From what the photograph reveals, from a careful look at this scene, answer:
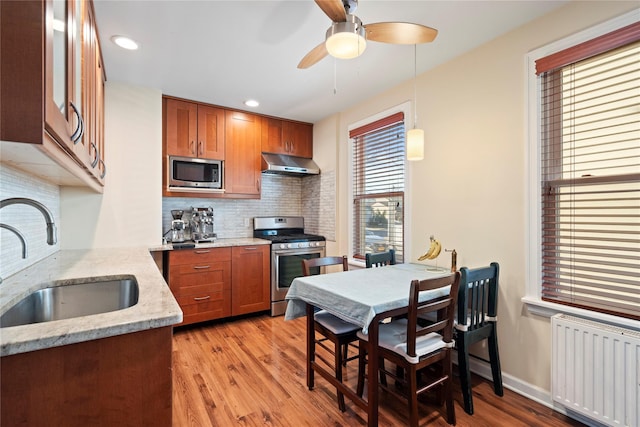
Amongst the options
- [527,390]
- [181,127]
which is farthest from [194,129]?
[527,390]

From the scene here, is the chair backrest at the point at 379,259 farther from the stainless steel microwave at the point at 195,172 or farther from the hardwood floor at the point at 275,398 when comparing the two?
the stainless steel microwave at the point at 195,172

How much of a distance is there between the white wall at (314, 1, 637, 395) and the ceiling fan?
0.78 meters

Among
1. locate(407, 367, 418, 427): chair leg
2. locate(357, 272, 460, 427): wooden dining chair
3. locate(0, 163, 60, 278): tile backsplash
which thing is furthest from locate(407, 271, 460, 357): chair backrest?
locate(0, 163, 60, 278): tile backsplash

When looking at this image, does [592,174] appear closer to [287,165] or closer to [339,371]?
[339,371]

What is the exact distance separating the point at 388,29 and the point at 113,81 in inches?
105

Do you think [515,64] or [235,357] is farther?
[235,357]

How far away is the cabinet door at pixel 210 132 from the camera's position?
11.4ft

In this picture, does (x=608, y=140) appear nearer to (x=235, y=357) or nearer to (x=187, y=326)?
(x=235, y=357)

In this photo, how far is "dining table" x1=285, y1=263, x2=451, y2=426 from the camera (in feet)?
5.24

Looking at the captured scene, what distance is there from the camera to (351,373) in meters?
2.33

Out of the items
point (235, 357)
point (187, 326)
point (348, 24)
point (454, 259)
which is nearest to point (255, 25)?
point (348, 24)

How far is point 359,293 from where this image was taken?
173 cm

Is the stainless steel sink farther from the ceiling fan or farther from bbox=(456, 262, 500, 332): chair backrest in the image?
bbox=(456, 262, 500, 332): chair backrest

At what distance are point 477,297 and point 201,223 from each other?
2.97 m
